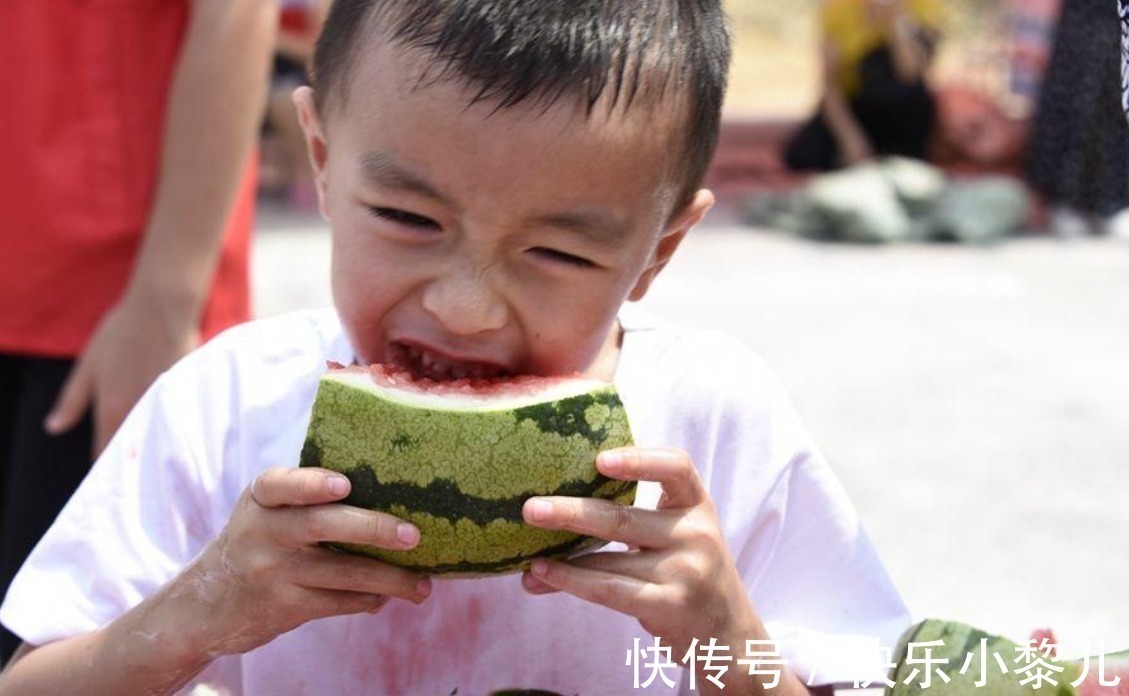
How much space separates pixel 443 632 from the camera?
209cm

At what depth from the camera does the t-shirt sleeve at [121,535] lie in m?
1.97

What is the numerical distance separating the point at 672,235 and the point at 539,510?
0.56 m

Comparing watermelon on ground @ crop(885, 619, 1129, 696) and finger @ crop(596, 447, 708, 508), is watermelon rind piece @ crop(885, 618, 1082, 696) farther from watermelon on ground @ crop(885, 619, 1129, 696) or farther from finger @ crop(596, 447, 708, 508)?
finger @ crop(596, 447, 708, 508)

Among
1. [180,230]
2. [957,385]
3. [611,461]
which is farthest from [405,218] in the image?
[957,385]

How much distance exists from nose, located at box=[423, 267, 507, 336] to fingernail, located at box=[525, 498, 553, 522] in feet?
0.82

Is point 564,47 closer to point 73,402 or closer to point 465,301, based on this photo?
point 465,301

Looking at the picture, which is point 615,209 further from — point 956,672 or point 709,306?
point 709,306

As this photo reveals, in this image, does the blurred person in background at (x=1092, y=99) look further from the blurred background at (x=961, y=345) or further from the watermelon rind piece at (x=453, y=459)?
the watermelon rind piece at (x=453, y=459)

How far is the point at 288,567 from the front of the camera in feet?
5.59

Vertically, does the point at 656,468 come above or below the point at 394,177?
below

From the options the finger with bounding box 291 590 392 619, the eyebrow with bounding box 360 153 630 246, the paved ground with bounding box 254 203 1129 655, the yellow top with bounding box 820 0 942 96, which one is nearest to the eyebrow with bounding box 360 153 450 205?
the eyebrow with bounding box 360 153 630 246

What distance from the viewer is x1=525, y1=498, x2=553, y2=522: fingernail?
166 cm

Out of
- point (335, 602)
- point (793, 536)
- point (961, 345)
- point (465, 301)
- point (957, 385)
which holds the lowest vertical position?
point (335, 602)

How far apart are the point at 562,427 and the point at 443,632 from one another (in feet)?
1.59
